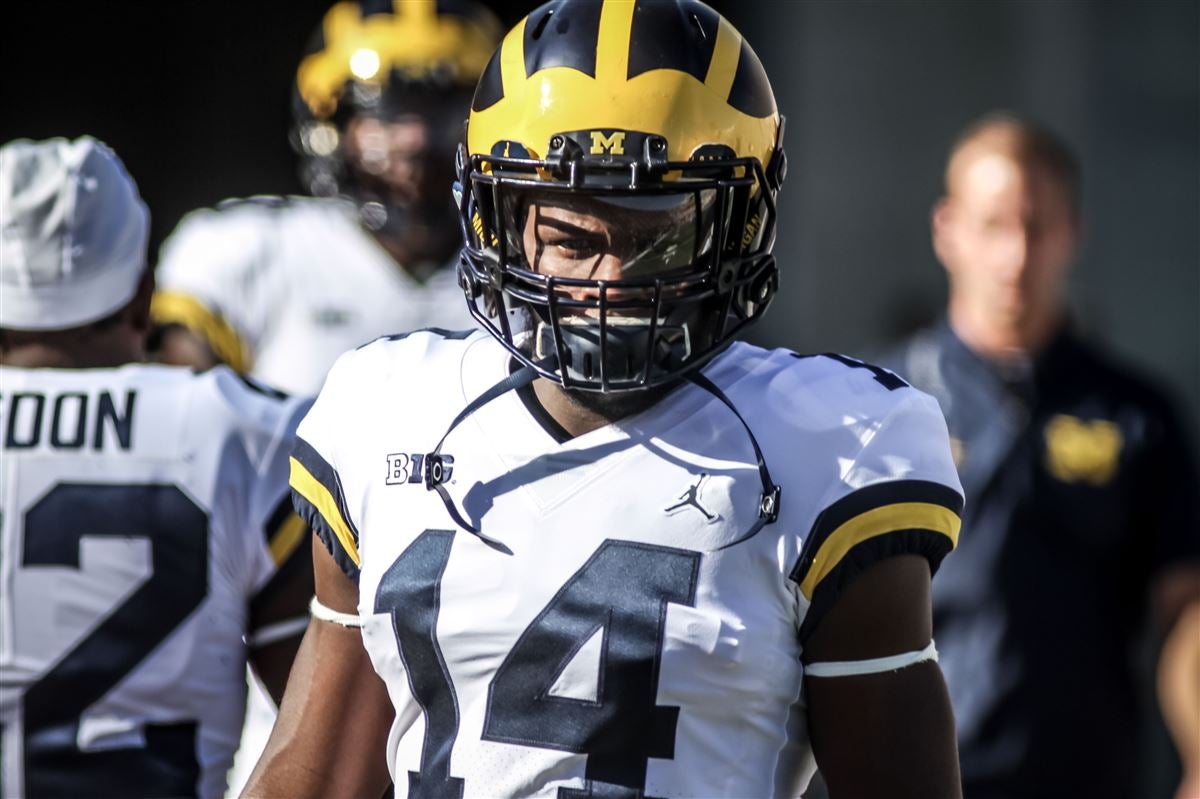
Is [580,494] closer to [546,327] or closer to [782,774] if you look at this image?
[546,327]

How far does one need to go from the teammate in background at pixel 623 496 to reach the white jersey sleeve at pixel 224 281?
2402mm

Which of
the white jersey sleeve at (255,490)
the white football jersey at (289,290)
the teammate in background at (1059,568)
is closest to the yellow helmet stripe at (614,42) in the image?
the white jersey sleeve at (255,490)

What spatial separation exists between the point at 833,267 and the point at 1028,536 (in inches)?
174

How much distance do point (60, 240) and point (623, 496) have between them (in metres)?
1.33

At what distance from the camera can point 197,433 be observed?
2.95 meters

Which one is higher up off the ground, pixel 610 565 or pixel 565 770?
pixel 610 565

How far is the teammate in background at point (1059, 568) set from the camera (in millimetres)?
4086

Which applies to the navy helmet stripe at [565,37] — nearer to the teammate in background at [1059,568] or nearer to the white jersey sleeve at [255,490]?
the white jersey sleeve at [255,490]

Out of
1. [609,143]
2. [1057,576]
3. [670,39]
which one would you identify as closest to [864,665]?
[609,143]

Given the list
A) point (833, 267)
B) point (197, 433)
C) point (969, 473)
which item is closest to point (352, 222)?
point (969, 473)

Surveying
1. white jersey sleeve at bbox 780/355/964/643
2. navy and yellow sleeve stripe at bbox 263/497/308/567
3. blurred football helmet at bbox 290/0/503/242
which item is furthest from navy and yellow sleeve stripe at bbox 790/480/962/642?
blurred football helmet at bbox 290/0/503/242

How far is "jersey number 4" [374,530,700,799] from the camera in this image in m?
2.08

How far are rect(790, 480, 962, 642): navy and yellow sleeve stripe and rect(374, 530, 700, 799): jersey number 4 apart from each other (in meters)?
0.13

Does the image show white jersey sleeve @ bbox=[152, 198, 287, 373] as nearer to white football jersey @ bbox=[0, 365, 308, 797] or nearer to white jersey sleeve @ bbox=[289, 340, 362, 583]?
white football jersey @ bbox=[0, 365, 308, 797]
